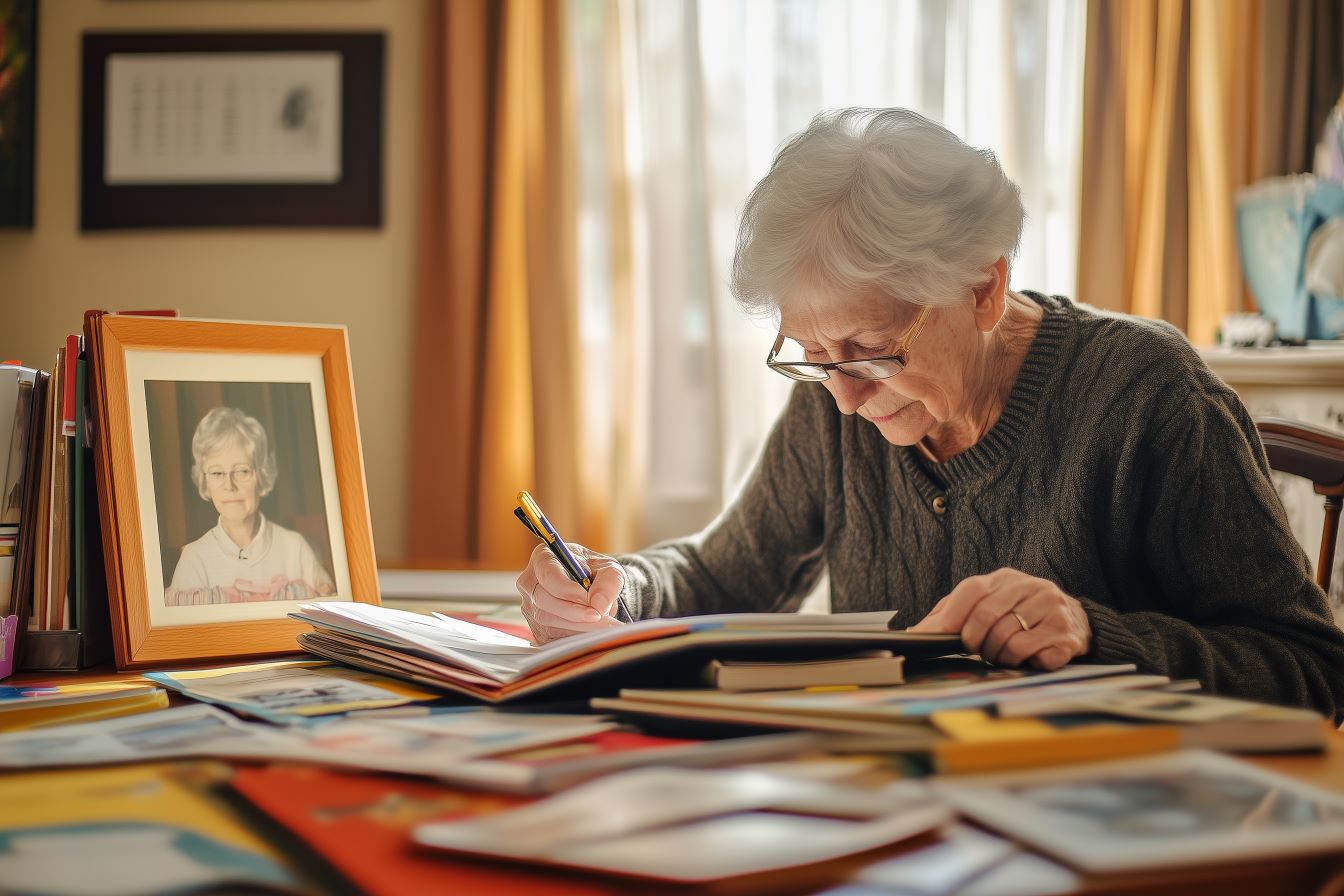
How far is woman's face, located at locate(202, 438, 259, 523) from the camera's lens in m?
1.06

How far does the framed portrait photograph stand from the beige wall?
268cm

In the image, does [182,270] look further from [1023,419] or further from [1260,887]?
[1260,887]

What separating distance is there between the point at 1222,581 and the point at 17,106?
3244 mm

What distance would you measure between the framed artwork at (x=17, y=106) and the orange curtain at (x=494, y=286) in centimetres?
113

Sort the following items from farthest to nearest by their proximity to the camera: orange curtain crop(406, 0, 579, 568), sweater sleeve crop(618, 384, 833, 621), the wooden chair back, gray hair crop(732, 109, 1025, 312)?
orange curtain crop(406, 0, 579, 568) < sweater sleeve crop(618, 384, 833, 621) < the wooden chair back < gray hair crop(732, 109, 1025, 312)

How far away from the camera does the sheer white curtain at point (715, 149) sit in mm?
2914

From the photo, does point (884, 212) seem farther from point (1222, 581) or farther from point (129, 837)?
point (129, 837)

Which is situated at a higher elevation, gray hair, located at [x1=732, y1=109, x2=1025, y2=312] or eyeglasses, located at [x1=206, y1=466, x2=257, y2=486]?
gray hair, located at [x1=732, y1=109, x2=1025, y2=312]

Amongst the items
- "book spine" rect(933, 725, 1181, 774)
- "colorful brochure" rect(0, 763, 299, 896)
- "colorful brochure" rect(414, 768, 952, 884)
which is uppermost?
"book spine" rect(933, 725, 1181, 774)

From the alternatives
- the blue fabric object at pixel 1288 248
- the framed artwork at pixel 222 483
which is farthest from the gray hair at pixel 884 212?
the blue fabric object at pixel 1288 248

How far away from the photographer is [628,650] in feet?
2.39

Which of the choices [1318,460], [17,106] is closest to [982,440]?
[1318,460]

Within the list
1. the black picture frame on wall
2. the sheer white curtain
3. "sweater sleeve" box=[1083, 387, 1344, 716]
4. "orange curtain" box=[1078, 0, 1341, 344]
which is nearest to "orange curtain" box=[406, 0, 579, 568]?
the sheer white curtain

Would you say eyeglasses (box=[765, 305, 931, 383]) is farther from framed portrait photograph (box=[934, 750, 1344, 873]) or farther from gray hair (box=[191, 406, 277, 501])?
framed portrait photograph (box=[934, 750, 1344, 873])
